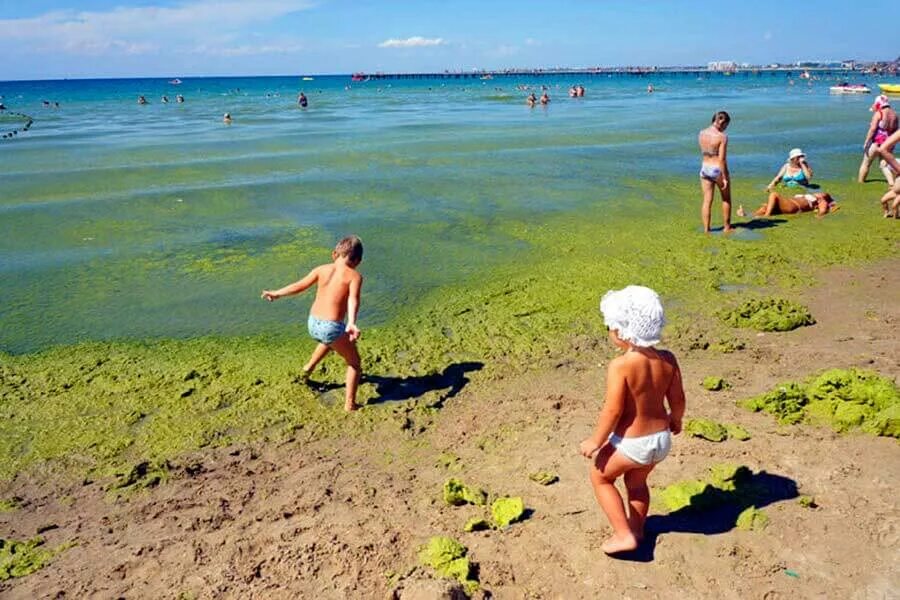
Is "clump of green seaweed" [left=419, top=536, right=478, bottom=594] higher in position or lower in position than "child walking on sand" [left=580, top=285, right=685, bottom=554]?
lower

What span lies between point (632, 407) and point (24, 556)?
148 inches

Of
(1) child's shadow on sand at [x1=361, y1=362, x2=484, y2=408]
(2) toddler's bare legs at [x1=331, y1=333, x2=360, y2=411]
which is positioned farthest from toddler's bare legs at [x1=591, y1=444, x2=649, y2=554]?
(2) toddler's bare legs at [x1=331, y1=333, x2=360, y2=411]

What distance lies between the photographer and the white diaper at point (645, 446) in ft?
11.3

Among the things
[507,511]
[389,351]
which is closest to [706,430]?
[507,511]

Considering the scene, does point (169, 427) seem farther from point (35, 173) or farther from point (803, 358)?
point (35, 173)

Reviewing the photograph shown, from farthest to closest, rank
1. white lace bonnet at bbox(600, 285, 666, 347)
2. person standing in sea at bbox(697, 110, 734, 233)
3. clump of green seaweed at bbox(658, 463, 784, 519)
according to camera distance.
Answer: person standing in sea at bbox(697, 110, 734, 233), clump of green seaweed at bbox(658, 463, 784, 519), white lace bonnet at bbox(600, 285, 666, 347)

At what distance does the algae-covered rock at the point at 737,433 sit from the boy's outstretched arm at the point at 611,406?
1.98m

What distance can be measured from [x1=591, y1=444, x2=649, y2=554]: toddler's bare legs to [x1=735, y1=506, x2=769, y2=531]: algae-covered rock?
727 millimetres

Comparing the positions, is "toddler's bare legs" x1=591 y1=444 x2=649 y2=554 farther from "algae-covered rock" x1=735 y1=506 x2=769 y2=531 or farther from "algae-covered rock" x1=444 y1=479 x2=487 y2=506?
"algae-covered rock" x1=444 y1=479 x2=487 y2=506

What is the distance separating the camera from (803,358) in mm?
6242

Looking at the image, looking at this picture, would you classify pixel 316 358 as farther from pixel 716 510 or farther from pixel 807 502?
pixel 807 502

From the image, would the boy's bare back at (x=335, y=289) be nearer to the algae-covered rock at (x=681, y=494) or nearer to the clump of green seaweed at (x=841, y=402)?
the algae-covered rock at (x=681, y=494)

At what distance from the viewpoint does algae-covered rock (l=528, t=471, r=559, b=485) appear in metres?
4.54

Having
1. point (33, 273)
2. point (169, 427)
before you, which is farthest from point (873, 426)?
point (33, 273)
